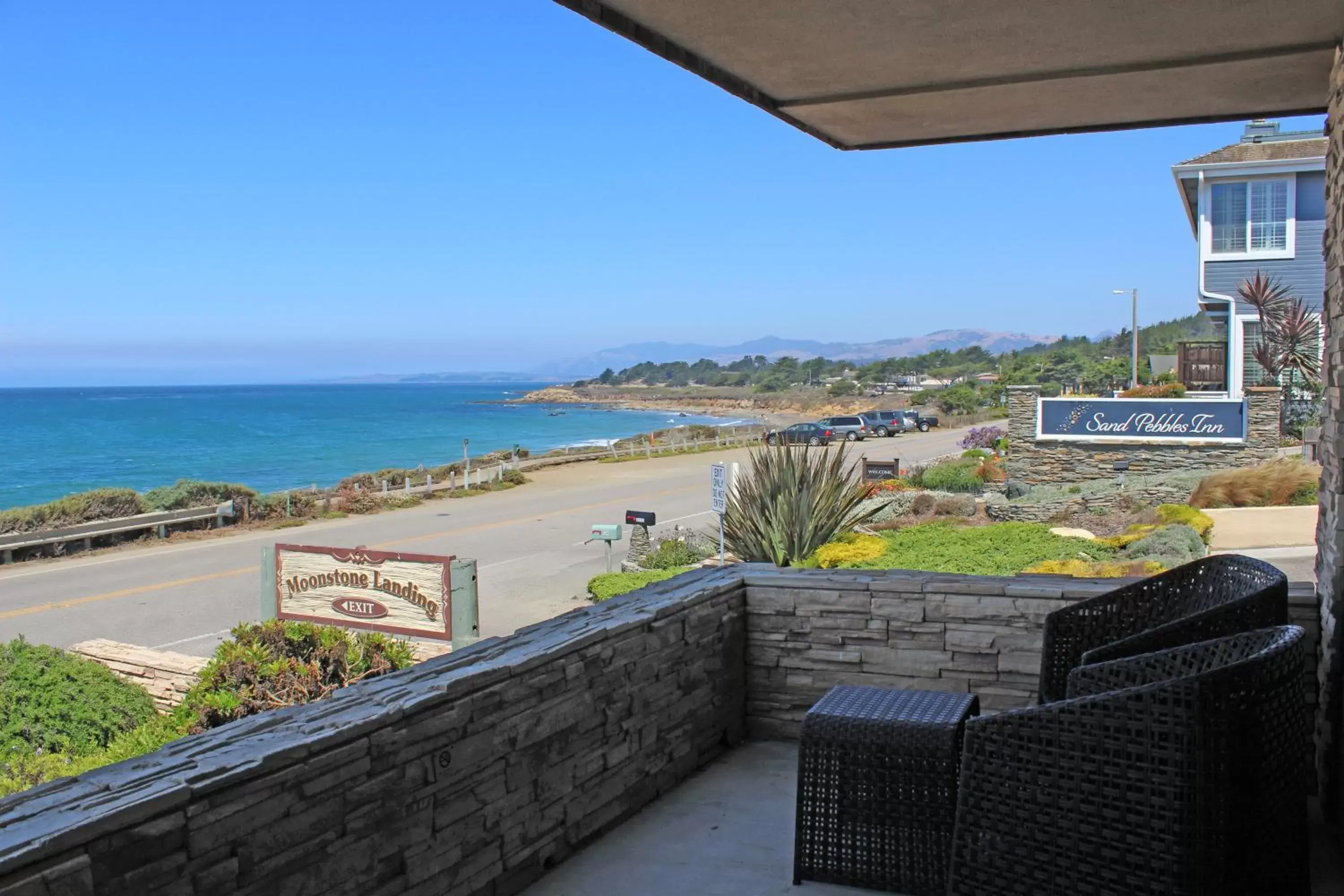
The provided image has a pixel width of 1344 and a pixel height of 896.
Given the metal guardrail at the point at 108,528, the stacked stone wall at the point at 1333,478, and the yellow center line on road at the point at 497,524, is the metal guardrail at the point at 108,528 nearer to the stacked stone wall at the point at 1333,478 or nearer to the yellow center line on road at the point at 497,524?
the yellow center line on road at the point at 497,524

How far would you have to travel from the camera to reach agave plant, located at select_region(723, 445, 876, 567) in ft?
36.6

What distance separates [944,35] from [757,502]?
25.6ft

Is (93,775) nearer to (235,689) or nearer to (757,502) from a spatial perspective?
(235,689)

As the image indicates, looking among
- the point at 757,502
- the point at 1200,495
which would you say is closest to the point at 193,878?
the point at 757,502

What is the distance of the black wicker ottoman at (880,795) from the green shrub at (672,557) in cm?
1179

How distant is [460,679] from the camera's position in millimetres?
3158

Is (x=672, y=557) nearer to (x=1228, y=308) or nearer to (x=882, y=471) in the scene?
(x=882, y=471)

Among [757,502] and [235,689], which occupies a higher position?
[757,502]

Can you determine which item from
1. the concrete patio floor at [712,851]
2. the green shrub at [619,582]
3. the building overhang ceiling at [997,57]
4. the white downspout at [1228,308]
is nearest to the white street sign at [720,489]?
the green shrub at [619,582]

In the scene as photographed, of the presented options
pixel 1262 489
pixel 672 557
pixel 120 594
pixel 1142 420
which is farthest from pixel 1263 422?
pixel 120 594

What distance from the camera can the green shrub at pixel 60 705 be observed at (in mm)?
7336

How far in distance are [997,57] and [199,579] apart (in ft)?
56.5

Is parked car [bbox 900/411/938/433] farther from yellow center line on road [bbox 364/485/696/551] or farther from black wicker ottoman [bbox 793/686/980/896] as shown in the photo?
black wicker ottoman [bbox 793/686/980/896]

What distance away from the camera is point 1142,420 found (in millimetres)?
21500
